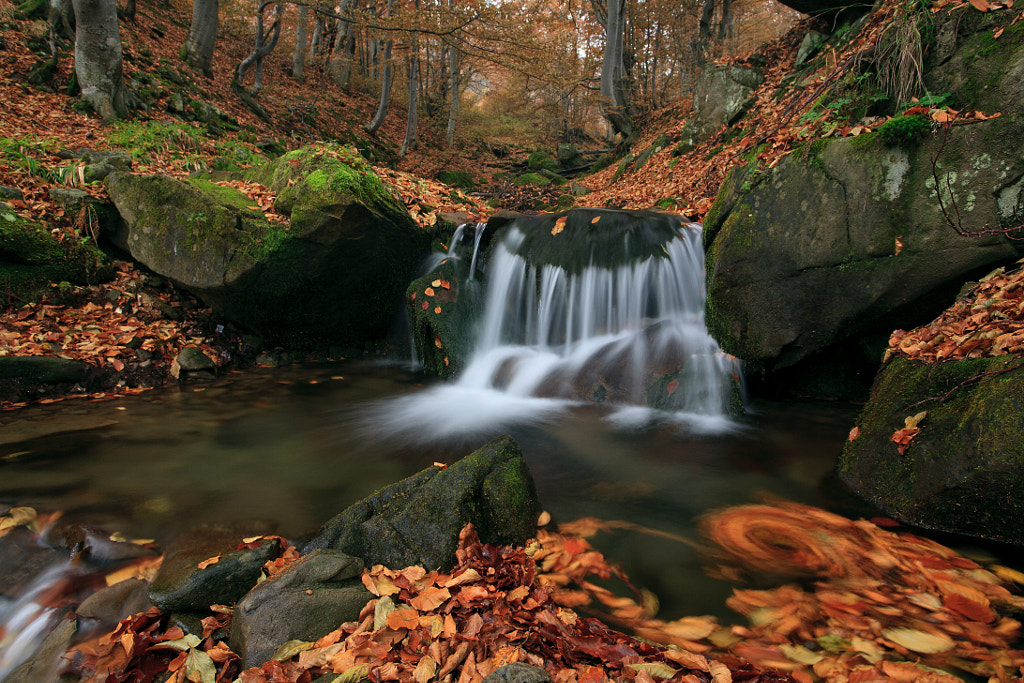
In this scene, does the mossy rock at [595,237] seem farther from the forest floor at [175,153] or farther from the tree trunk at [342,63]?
the tree trunk at [342,63]

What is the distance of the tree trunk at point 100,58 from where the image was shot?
29.0ft

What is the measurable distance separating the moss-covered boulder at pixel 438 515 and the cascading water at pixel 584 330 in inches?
86.5

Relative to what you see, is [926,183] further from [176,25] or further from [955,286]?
[176,25]

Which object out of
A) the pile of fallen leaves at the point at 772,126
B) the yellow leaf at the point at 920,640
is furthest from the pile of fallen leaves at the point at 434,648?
the pile of fallen leaves at the point at 772,126

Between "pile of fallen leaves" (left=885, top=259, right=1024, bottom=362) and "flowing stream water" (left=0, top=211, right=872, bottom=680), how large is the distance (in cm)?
123

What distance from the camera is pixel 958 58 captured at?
4.88 m

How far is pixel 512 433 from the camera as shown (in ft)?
17.3

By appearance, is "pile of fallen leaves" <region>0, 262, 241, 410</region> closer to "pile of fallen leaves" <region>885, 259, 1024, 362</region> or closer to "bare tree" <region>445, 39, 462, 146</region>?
"pile of fallen leaves" <region>885, 259, 1024, 362</region>

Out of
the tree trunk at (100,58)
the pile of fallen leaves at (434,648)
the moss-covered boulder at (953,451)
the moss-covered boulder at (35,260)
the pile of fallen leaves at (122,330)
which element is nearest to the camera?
the pile of fallen leaves at (434,648)

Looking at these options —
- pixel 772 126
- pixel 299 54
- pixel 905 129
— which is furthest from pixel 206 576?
pixel 299 54

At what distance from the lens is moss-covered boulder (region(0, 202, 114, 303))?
5.84 m

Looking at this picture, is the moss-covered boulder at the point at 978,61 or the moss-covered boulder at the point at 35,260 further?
the moss-covered boulder at the point at 35,260

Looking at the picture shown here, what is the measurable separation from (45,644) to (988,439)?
5.21 metres

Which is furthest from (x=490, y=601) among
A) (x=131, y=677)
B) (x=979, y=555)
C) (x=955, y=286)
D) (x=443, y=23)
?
(x=443, y=23)
